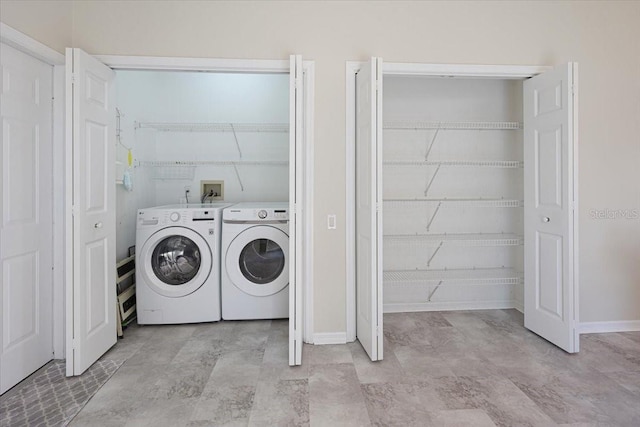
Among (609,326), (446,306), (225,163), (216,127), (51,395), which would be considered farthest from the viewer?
(225,163)

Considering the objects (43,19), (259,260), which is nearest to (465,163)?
(259,260)

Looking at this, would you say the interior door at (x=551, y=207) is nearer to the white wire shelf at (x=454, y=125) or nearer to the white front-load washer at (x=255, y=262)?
the white wire shelf at (x=454, y=125)

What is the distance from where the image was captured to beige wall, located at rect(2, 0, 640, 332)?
2564mm

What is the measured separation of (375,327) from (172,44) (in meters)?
2.43

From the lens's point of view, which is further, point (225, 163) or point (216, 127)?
point (225, 163)

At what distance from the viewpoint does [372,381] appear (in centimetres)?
215

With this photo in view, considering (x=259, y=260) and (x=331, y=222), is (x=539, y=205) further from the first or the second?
(x=259, y=260)

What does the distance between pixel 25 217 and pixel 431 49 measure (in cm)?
296

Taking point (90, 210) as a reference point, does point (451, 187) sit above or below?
above

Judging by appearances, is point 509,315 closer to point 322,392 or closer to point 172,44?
point 322,392

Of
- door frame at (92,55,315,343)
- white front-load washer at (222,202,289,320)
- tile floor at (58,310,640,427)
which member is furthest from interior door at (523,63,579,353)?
white front-load washer at (222,202,289,320)

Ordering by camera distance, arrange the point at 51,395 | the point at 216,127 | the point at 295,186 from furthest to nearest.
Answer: the point at 216,127
the point at 295,186
the point at 51,395

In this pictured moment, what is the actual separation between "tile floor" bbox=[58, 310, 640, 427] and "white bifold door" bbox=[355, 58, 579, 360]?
247 mm

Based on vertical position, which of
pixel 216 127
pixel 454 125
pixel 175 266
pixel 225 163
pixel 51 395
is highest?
pixel 216 127
